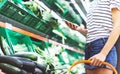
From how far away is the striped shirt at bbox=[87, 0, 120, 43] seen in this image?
122 inches

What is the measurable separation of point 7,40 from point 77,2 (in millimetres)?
1377

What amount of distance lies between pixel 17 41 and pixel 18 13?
0.26m

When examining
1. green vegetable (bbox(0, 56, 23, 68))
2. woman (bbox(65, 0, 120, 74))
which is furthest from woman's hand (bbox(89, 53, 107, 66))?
green vegetable (bbox(0, 56, 23, 68))

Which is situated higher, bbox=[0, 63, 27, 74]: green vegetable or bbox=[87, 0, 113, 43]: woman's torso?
bbox=[87, 0, 113, 43]: woman's torso

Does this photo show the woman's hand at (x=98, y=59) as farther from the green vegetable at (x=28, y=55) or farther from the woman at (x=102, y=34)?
the green vegetable at (x=28, y=55)

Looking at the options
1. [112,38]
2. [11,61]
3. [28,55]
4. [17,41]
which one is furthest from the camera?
[28,55]

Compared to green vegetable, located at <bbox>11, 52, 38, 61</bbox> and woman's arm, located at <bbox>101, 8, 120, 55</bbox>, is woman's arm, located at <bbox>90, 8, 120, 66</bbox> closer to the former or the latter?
woman's arm, located at <bbox>101, 8, 120, 55</bbox>

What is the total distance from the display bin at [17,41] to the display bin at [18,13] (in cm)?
13

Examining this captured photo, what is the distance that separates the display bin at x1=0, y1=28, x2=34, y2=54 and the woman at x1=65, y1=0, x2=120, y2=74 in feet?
2.13

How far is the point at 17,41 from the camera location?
3.47 metres

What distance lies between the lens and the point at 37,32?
371 cm

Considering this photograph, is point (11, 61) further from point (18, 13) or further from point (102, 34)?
point (102, 34)

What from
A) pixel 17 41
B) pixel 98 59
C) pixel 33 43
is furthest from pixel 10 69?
pixel 98 59

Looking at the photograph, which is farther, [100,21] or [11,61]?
[11,61]
